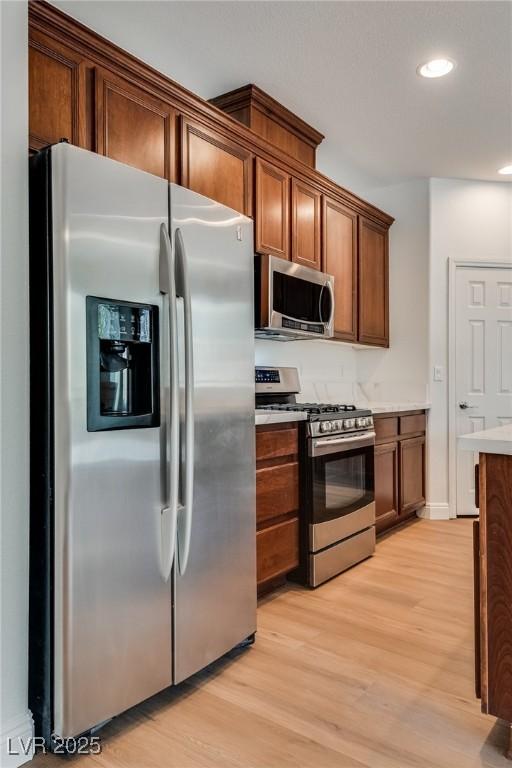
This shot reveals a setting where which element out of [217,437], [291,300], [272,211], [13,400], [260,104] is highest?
[260,104]

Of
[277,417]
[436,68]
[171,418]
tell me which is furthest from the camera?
[436,68]

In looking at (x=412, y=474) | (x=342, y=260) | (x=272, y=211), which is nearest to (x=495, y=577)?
(x=272, y=211)

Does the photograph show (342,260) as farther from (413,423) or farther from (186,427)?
(186,427)

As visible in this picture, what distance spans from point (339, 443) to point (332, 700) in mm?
1380

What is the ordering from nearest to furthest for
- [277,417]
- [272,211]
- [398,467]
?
[277,417] < [272,211] < [398,467]

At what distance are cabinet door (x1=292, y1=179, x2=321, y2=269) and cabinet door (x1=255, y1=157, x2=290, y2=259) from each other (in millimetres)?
76

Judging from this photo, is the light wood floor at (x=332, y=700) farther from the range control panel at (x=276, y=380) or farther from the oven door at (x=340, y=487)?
the range control panel at (x=276, y=380)

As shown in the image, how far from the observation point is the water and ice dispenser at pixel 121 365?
156cm

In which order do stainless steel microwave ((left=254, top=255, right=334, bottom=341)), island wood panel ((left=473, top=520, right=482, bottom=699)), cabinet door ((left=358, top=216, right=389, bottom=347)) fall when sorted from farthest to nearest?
cabinet door ((left=358, top=216, right=389, bottom=347))
stainless steel microwave ((left=254, top=255, right=334, bottom=341))
island wood panel ((left=473, top=520, right=482, bottom=699))

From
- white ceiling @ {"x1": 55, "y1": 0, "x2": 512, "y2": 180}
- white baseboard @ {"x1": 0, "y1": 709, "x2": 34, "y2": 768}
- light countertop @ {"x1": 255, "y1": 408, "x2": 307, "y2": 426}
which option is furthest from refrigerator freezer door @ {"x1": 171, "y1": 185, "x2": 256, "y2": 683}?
white ceiling @ {"x1": 55, "y1": 0, "x2": 512, "y2": 180}

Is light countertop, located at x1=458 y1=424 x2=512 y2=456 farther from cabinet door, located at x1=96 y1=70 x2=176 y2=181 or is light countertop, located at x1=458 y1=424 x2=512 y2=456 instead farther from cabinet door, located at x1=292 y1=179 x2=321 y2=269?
cabinet door, located at x1=292 y1=179 x2=321 y2=269

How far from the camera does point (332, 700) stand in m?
1.83

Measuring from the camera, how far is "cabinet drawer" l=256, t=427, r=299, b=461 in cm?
249
